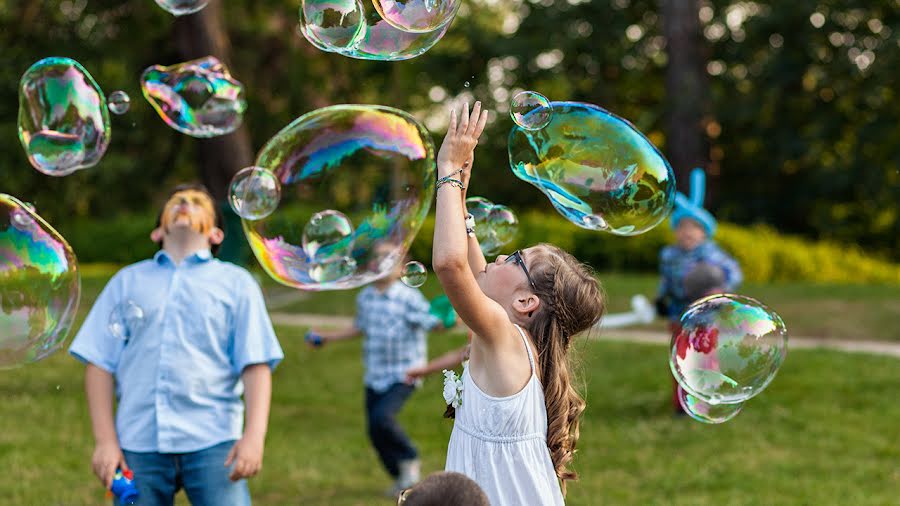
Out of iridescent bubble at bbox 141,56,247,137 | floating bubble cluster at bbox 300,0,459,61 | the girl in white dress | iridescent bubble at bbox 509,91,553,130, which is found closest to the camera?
the girl in white dress

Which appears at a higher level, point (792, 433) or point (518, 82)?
point (792, 433)

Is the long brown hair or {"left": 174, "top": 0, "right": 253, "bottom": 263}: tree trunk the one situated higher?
A: the long brown hair

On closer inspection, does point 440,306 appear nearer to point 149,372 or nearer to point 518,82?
point 149,372

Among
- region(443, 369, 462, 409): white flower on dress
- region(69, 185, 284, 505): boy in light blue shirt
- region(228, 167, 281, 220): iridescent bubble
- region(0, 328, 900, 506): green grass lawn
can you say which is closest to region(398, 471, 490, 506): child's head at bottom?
region(443, 369, 462, 409): white flower on dress

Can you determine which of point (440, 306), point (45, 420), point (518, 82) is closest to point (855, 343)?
point (440, 306)

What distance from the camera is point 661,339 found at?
11.4m

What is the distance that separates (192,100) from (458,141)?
2476 mm

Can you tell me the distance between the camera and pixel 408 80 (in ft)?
73.4

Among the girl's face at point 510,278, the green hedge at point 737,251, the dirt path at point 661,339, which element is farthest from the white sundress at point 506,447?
the green hedge at point 737,251

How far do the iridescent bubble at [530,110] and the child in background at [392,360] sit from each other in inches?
92.9

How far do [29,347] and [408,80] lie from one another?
62.0 ft

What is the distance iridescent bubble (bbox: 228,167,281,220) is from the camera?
13.4 ft

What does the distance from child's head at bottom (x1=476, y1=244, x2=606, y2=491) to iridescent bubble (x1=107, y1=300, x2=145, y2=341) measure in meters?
1.35

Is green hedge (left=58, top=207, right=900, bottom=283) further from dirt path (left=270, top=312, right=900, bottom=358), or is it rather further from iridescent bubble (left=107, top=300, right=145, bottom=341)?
iridescent bubble (left=107, top=300, right=145, bottom=341)
